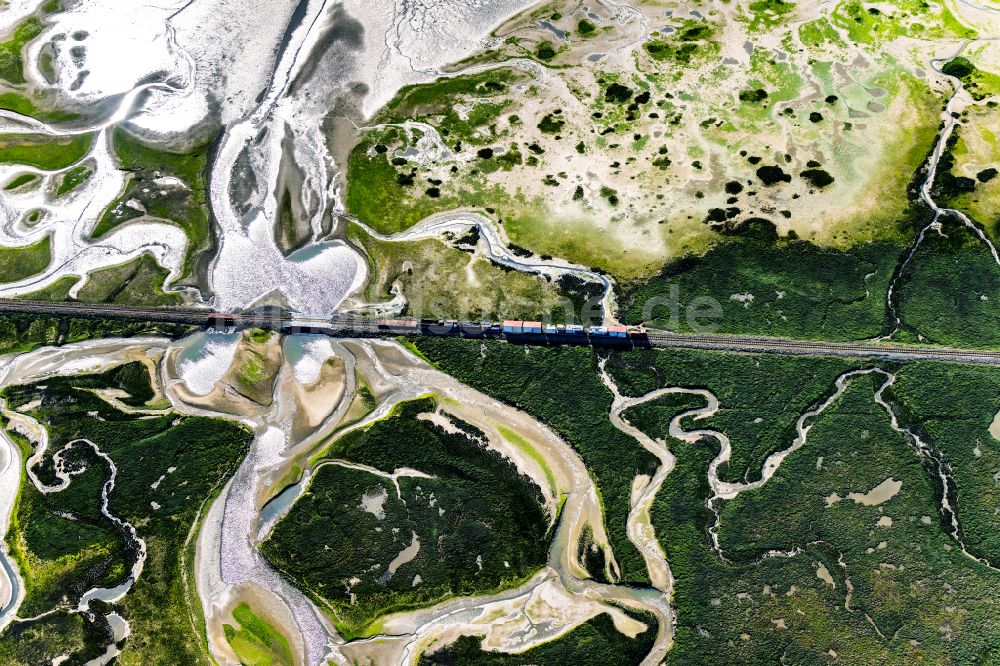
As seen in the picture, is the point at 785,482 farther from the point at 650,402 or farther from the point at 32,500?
the point at 32,500

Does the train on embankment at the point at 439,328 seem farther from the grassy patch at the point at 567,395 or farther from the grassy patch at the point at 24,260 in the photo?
the grassy patch at the point at 24,260

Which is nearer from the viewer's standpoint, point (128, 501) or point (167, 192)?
point (128, 501)

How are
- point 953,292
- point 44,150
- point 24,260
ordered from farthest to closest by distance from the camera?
point 44,150
point 24,260
point 953,292

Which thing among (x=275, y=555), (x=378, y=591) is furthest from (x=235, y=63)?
(x=378, y=591)

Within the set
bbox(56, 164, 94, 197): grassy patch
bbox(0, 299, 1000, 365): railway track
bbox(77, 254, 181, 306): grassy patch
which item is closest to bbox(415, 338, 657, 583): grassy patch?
bbox(0, 299, 1000, 365): railway track

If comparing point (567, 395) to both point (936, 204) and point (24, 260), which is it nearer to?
point (936, 204)

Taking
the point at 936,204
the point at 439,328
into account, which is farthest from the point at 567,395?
the point at 936,204

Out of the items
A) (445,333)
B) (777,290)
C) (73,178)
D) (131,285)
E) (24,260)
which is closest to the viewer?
(445,333)

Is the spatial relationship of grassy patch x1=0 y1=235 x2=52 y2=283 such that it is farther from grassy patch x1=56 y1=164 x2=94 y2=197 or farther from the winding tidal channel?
grassy patch x1=56 y1=164 x2=94 y2=197

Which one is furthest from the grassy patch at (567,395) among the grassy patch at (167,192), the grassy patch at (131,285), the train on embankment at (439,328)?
the grassy patch at (131,285)
